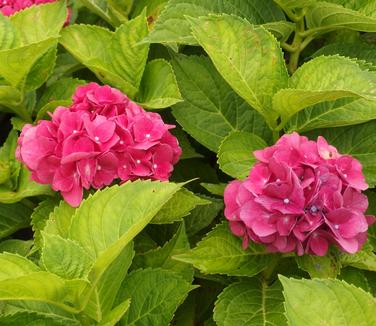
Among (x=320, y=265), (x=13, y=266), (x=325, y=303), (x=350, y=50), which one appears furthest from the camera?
(x=350, y=50)

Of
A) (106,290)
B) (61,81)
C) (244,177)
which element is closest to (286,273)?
(244,177)

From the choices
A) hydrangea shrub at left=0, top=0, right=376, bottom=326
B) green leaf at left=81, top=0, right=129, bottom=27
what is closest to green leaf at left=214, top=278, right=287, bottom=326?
hydrangea shrub at left=0, top=0, right=376, bottom=326

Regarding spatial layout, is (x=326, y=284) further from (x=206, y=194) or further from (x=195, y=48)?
(x=195, y=48)

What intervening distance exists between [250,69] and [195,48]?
34 cm

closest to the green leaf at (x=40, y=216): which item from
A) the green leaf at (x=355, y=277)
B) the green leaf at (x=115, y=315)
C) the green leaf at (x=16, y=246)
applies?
the green leaf at (x=16, y=246)

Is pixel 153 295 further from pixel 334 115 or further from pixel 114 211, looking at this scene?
pixel 334 115

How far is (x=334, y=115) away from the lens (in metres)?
1.40

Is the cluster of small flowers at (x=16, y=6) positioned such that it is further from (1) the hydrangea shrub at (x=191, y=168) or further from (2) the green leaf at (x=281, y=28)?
(2) the green leaf at (x=281, y=28)

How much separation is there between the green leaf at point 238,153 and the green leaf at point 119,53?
25 cm

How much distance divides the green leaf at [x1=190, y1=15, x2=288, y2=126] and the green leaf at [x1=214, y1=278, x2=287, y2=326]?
0.33 meters

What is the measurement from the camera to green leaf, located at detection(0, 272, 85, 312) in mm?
1000

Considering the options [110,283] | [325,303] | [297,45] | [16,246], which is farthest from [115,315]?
[297,45]

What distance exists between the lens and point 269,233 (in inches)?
46.1

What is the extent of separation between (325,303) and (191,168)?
0.68m
